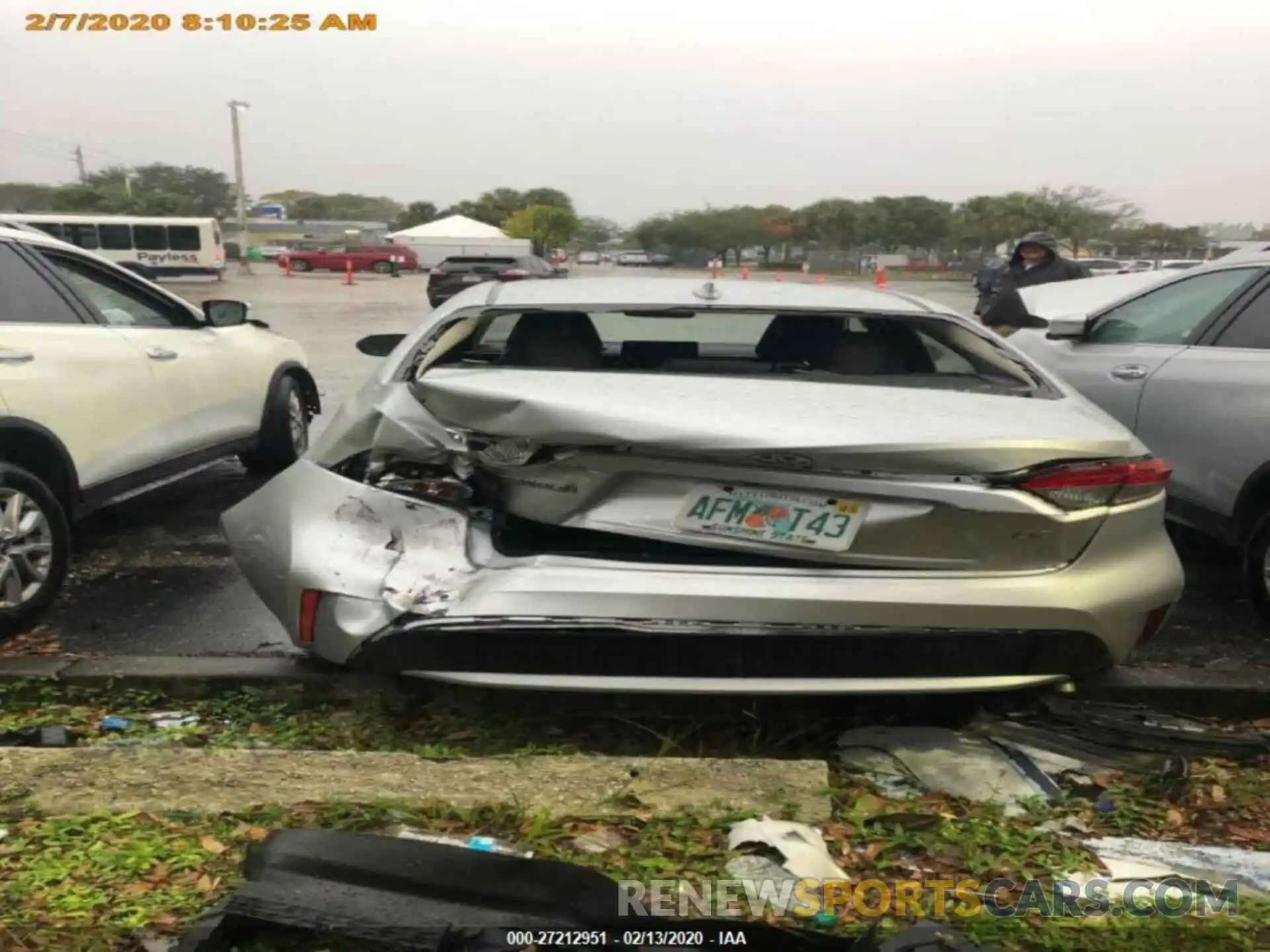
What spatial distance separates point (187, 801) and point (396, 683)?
1.89 ft

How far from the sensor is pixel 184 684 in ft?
11.6

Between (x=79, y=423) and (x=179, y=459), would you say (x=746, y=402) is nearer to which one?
(x=79, y=423)

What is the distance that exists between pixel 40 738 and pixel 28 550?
99cm

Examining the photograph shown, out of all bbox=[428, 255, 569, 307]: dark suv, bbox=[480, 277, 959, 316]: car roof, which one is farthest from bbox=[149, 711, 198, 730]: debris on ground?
bbox=[428, 255, 569, 307]: dark suv

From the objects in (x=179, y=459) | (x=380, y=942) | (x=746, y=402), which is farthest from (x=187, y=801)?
(x=179, y=459)

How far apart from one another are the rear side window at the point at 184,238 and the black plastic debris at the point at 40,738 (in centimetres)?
3731

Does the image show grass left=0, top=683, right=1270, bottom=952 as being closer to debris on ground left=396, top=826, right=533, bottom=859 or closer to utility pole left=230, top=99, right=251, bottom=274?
debris on ground left=396, top=826, right=533, bottom=859

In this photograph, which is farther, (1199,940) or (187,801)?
(187,801)

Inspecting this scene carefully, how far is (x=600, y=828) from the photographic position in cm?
258

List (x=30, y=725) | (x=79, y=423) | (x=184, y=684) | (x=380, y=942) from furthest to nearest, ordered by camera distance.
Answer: (x=79, y=423) < (x=184, y=684) < (x=30, y=725) < (x=380, y=942)

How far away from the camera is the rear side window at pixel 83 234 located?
34781mm

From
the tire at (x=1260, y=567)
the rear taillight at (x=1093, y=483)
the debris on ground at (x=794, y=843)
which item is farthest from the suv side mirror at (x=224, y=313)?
the tire at (x=1260, y=567)

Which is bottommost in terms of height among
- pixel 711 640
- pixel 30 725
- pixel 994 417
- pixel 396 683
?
pixel 30 725

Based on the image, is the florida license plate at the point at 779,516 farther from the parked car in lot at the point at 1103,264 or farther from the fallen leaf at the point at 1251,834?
the parked car in lot at the point at 1103,264
